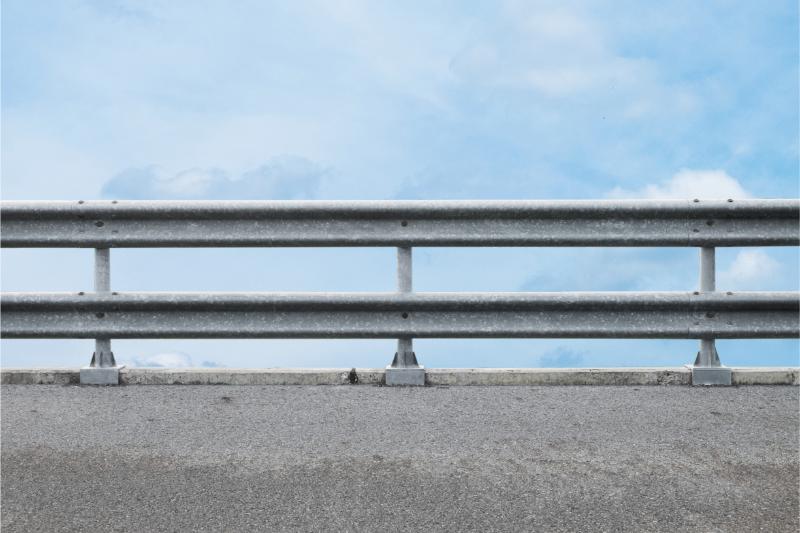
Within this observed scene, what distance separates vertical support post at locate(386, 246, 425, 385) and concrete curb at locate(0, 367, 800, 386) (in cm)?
8

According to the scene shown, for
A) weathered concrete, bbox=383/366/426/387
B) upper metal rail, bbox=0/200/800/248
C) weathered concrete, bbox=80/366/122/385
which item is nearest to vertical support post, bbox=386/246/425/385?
weathered concrete, bbox=383/366/426/387

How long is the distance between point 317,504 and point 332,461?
478 mm

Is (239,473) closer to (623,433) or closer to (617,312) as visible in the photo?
(623,433)

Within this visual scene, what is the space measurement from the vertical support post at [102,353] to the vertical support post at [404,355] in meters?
1.94

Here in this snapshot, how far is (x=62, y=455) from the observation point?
3.69 metres

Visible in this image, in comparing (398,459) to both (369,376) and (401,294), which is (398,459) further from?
(401,294)

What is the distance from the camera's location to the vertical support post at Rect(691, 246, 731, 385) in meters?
5.21

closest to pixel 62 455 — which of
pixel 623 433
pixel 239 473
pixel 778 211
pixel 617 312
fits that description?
pixel 239 473

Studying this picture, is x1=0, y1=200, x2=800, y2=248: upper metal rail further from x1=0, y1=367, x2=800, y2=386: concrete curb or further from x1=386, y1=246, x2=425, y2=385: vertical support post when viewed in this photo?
x1=0, y1=367, x2=800, y2=386: concrete curb

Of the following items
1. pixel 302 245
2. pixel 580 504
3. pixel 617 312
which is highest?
pixel 302 245

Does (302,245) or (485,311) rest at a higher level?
(302,245)

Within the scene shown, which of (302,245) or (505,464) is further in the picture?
(302,245)

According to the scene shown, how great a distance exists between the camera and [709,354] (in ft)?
17.2

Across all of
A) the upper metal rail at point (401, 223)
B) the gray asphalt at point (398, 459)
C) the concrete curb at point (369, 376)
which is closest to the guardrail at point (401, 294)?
the upper metal rail at point (401, 223)
